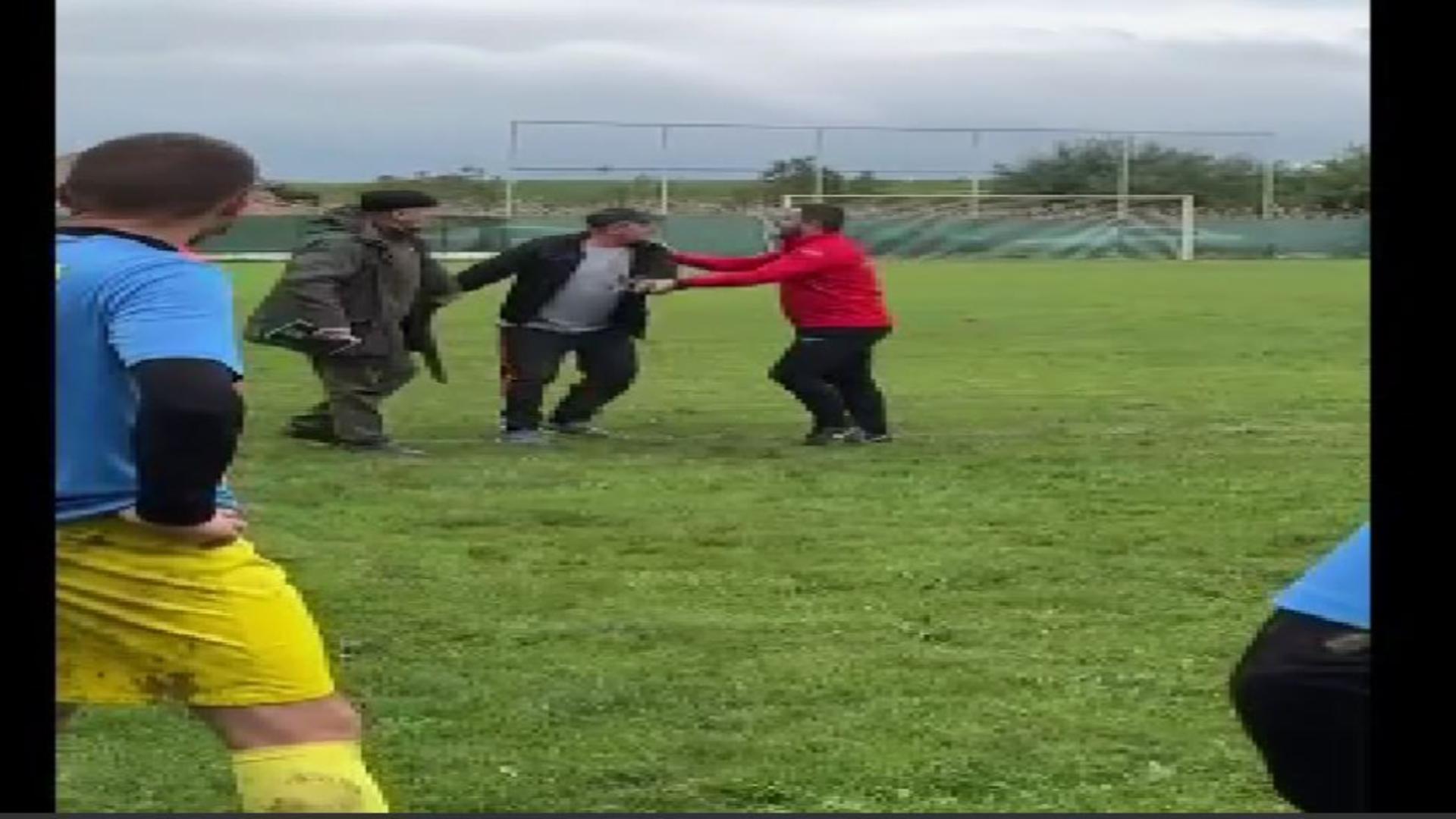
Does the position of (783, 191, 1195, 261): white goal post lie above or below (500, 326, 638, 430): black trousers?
above

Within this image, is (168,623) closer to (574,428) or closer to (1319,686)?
(1319,686)

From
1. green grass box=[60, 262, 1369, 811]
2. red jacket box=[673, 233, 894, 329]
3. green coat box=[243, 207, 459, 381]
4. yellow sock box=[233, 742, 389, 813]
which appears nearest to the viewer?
yellow sock box=[233, 742, 389, 813]

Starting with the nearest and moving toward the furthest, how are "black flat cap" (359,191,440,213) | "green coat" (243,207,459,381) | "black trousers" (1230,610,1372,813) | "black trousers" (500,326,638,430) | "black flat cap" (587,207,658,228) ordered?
"black trousers" (1230,610,1372,813), "green coat" (243,207,459,381), "black flat cap" (359,191,440,213), "black trousers" (500,326,638,430), "black flat cap" (587,207,658,228)

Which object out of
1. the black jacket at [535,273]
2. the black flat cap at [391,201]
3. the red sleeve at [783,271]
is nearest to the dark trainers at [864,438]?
the red sleeve at [783,271]

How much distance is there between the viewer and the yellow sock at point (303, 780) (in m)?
4.22

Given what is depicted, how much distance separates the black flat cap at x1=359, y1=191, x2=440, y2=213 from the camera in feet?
45.8

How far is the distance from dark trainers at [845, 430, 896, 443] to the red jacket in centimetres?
70

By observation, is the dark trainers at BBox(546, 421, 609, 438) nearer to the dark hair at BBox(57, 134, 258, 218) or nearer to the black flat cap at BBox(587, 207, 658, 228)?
the black flat cap at BBox(587, 207, 658, 228)

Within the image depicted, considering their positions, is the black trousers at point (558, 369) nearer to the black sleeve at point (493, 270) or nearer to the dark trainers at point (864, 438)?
the black sleeve at point (493, 270)

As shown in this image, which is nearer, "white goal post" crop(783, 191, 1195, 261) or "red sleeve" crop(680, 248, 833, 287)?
"red sleeve" crop(680, 248, 833, 287)

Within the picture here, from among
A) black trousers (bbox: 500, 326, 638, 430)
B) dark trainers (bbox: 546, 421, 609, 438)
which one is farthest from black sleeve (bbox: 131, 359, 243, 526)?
dark trainers (bbox: 546, 421, 609, 438)

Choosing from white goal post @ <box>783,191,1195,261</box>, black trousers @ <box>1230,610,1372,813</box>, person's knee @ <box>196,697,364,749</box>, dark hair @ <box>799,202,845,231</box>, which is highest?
white goal post @ <box>783,191,1195,261</box>

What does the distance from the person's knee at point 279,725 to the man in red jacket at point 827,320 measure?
34.3 ft
